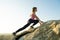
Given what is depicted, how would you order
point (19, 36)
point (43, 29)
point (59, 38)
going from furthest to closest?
point (19, 36), point (43, 29), point (59, 38)

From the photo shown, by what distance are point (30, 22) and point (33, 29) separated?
0.71 meters

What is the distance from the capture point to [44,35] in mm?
15648

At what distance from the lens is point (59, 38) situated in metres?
15.0

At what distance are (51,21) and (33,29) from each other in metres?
1.79

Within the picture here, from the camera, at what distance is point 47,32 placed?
619 inches

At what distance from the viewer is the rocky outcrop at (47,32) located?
15.2 metres

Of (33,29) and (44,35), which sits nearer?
(44,35)

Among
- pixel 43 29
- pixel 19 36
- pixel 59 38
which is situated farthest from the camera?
pixel 19 36

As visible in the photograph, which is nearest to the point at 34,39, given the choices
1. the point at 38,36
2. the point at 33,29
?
the point at 38,36

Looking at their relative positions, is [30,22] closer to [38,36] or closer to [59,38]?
[38,36]

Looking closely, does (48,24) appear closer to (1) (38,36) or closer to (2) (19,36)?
(1) (38,36)

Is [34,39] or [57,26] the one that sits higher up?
[57,26]

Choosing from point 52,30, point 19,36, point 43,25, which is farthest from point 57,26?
point 19,36

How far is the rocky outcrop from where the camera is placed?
15.2 m
